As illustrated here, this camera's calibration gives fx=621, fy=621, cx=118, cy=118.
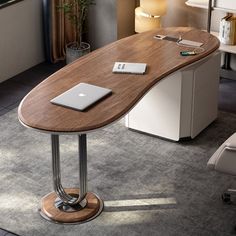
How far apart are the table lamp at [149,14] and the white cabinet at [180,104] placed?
114cm

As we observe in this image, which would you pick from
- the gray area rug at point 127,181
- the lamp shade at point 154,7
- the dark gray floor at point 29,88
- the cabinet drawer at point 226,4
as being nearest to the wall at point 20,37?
the dark gray floor at point 29,88

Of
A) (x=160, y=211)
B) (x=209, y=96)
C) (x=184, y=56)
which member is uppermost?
(x=184, y=56)

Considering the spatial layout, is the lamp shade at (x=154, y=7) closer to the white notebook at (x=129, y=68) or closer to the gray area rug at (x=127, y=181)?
the gray area rug at (x=127, y=181)

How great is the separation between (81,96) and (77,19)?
8.04 ft

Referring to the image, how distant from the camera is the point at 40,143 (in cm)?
470

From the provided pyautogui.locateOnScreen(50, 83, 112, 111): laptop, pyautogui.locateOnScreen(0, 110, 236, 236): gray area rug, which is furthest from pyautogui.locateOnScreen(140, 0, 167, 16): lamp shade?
pyautogui.locateOnScreen(50, 83, 112, 111): laptop

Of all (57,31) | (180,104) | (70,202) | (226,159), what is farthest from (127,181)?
(57,31)

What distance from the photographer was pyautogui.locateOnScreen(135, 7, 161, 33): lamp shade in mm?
5852

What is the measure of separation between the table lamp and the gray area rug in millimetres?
1269

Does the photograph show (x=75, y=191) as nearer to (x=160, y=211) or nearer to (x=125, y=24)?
(x=160, y=211)

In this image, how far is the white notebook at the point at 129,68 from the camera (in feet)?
13.4

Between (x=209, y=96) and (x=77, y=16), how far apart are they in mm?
1882

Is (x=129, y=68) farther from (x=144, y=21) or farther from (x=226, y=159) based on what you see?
(x=144, y=21)

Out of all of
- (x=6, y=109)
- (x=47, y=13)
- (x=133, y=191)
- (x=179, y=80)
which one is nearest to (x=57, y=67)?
(x=47, y=13)
